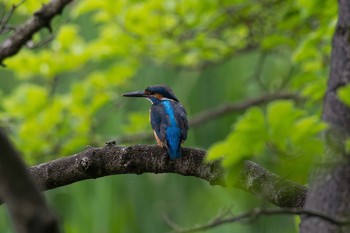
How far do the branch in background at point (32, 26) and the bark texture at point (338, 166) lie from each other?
0.97 meters

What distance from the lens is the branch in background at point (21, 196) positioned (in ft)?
2.79

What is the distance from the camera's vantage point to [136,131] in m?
4.77

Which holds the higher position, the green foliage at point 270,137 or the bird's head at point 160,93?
the green foliage at point 270,137

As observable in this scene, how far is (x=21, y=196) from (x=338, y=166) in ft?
3.73

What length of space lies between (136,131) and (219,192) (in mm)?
878

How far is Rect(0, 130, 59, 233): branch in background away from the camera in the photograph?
85 cm

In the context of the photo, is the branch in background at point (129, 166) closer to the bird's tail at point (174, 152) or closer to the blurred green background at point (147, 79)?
the bird's tail at point (174, 152)

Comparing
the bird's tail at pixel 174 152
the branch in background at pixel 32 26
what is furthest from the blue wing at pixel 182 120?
the branch in background at pixel 32 26

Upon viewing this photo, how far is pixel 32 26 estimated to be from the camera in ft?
8.79

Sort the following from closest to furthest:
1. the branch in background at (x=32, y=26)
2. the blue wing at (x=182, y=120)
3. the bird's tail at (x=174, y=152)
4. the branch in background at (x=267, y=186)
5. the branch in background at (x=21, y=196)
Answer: the branch in background at (x=21, y=196)
the branch in background at (x=267, y=186)
the bird's tail at (x=174, y=152)
the branch in background at (x=32, y=26)
the blue wing at (x=182, y=120)

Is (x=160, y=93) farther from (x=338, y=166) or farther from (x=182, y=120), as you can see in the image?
(x=338, y=166)

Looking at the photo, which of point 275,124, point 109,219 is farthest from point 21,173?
point 109,219

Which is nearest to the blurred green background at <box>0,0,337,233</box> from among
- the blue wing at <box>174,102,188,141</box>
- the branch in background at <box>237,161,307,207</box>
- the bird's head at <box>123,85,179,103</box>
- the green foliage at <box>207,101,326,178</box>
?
the blue wing at <box>174,102,188,141</box>

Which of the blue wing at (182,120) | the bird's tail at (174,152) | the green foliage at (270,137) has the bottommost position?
the blue wing at (182,120)
